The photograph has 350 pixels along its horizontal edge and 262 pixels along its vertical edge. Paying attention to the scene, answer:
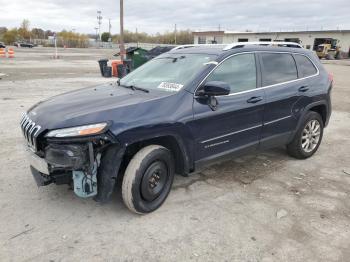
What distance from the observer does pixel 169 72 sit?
4145 millimetres

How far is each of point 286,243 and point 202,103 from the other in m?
1.65

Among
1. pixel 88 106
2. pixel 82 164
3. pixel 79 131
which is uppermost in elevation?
pixel 88 106

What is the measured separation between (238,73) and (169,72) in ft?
2.81

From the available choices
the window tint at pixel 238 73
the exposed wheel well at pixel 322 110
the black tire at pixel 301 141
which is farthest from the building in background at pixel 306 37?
the window tint at pixel 238 73

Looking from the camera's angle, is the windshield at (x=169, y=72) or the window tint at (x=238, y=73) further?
the window tint at (x=238, y=73)

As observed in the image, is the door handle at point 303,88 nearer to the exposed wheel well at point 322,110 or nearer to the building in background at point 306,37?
the exposed wheel well at point 322,110

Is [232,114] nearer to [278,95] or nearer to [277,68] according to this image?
[278,95]

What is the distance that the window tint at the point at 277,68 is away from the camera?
4.46 metres

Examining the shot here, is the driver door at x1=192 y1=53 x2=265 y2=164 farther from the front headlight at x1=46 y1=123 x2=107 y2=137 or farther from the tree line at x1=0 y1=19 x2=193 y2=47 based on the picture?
the tree line at x1=0 y1=19 x2=193 y2=47

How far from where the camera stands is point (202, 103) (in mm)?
3703

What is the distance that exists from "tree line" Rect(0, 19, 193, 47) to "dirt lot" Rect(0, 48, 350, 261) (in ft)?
282

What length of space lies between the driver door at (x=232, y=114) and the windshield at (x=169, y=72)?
0.24m

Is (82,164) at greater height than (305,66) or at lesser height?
lesser

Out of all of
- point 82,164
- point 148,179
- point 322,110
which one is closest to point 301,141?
point 322,110
